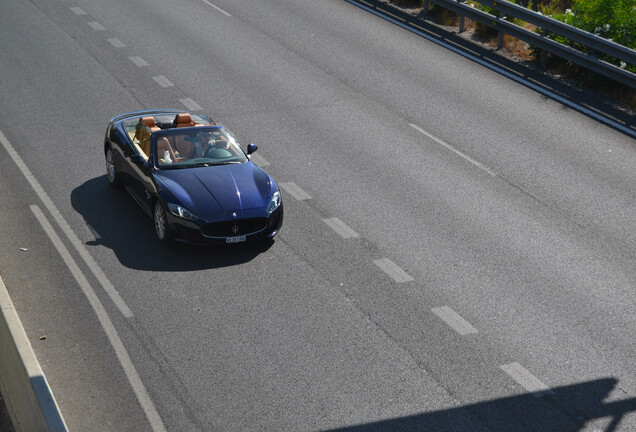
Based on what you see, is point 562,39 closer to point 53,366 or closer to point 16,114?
point 16,114

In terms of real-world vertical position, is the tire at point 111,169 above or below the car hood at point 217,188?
below

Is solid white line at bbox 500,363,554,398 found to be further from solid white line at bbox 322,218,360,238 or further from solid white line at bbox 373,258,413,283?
solid white line at bbox 322,218,360,238

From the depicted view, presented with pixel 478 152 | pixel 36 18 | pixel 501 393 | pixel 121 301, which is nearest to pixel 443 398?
pixel 501 393

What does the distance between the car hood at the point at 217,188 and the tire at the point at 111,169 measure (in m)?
1.52

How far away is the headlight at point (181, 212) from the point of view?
11305 millimetres

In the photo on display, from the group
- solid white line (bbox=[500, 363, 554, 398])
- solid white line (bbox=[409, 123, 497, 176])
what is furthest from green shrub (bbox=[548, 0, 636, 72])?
solid white line (bbox=[500, 363, 554, 398])

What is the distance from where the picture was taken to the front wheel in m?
11.5

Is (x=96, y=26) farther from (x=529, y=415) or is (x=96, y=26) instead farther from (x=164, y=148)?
(x=529, y=415)

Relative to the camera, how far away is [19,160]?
1424cm

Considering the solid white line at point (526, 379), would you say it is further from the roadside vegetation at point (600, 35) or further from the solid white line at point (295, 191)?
the roadside vegetation at point (600, 35)

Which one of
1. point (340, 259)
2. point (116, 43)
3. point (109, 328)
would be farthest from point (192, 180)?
point (116, 43)

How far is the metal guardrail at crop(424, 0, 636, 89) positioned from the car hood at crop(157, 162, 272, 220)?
881 cm

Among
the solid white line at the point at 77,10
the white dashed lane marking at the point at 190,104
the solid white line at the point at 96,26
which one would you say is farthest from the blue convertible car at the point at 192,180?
the solid white line at the point at 77,10

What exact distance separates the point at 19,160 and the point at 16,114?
2.40 metres
